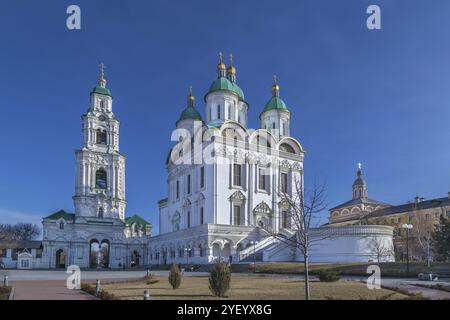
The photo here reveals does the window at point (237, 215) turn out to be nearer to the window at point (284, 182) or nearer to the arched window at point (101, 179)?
the window at point (284, 182)

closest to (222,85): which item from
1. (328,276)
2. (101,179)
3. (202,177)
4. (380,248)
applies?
(202,177)

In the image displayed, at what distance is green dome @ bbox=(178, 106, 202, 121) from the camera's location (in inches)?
2993

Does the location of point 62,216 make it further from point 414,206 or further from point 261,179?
point 414,206

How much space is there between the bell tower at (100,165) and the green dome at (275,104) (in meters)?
28.2

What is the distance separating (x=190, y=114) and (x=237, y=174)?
59.0 feet

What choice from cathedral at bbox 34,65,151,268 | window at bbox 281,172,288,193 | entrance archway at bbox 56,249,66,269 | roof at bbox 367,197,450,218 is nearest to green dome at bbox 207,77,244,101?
window at bbox 281,172,288,193

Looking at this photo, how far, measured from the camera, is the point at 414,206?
84188 millimetres

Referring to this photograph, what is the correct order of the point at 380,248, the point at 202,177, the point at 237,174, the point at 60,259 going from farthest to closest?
1. the point at 60,259
2. the point at 202,177
3. the point at 237,174
4. the point at 380,248

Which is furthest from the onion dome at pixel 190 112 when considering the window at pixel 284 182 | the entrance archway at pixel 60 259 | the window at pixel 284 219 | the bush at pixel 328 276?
the bush at pixel 328 276

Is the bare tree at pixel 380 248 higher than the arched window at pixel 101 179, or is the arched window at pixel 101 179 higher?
the arched window at pixel 101 179

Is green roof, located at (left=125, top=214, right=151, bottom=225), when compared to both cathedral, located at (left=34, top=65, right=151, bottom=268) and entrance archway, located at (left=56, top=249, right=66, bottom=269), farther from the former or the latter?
entrance archway, located at (left=56, top=249, right=66, bottom=269)

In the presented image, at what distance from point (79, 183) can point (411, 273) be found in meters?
60.2

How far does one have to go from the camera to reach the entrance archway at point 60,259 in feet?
248

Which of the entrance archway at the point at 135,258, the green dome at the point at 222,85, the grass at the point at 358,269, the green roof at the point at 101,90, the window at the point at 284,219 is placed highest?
the green roof at the point at 101,90
